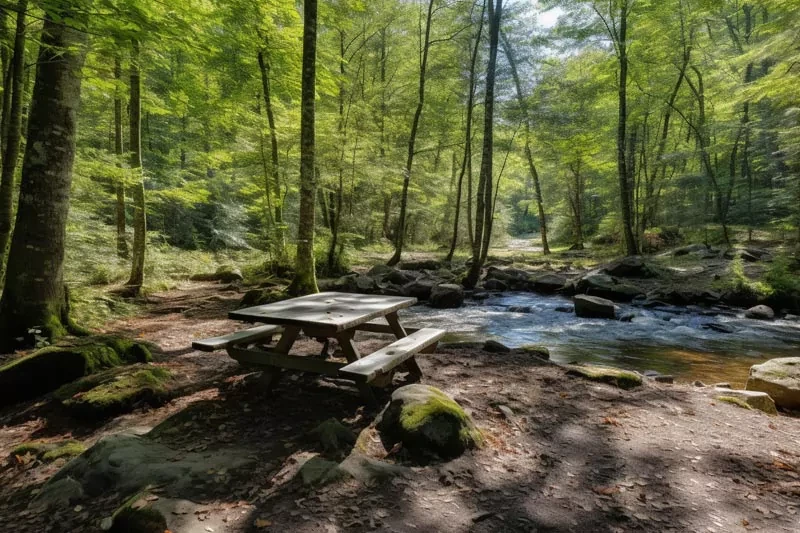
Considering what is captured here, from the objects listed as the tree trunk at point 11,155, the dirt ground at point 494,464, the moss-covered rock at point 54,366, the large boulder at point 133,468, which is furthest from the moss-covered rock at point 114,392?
the tree trunk at point 11,155

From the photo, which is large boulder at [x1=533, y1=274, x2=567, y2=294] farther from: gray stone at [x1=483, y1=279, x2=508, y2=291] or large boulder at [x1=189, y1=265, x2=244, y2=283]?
large boulder at [x1=189, y1=265, x2=244, y2=283]

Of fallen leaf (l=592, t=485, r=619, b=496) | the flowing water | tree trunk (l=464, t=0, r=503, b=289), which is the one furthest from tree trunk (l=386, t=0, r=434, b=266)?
fallen leaf (l=592, t=485, r=619, b=496)

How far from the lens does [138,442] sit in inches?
119

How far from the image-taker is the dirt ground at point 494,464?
2336 mm

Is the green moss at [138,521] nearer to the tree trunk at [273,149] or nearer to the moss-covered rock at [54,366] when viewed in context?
the moss-covered rock at [54,366]

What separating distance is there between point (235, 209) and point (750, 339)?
18.9 m

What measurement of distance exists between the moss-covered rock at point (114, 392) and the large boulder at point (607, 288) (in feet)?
38.8

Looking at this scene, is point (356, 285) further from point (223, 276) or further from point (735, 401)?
point (735, 401)

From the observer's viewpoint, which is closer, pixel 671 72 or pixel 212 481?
pixel 212 481

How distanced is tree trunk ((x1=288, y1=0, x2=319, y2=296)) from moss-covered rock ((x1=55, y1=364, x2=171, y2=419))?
4.29 meters

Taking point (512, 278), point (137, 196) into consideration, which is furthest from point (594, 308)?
point (137, 196)

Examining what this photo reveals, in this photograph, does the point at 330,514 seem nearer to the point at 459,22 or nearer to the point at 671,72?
the point at 459,22

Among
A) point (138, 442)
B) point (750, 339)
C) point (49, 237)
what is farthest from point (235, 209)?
point (750, 339)

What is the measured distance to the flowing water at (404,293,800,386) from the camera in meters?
6.83
